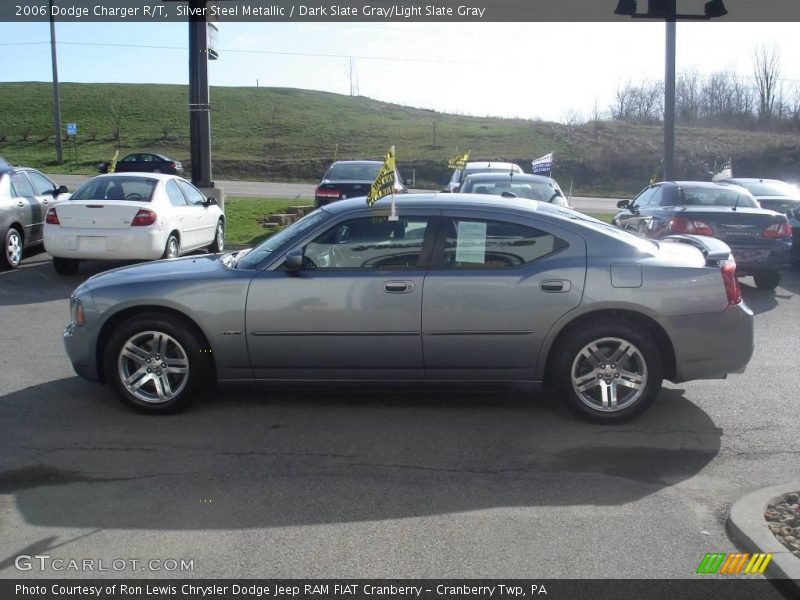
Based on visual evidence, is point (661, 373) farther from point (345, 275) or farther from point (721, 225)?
point (721, 225)

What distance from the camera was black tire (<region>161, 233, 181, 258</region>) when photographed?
38.2 ft

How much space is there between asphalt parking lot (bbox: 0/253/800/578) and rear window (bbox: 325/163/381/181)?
33.8ft

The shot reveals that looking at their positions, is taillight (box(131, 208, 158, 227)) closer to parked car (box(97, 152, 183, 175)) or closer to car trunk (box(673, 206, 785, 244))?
car trunk (box(673, 206, 785, 244))

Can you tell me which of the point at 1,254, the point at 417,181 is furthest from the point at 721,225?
the point at 417,181

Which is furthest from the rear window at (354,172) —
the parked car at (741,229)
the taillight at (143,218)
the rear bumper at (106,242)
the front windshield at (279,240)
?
the front windshield at (279,240)

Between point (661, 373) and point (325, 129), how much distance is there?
5691 cm

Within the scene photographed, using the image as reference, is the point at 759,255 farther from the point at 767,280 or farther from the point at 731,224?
the point at 767,280

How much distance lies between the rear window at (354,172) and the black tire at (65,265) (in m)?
6.09

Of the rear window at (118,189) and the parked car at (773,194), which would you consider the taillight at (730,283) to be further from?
the parked car at (773,194)

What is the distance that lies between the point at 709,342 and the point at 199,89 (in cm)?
1275

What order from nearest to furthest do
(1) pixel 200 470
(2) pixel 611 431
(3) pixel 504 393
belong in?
(1) pixel 200 470, (2) pixel 611 431, (3) pixel 504 393

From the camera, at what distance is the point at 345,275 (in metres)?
5.83

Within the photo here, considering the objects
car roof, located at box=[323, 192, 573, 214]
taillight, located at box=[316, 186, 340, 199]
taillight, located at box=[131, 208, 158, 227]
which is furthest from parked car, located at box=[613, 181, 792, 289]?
taillight, located at box=[131, 208, 158, 227]

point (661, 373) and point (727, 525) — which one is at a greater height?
point (661, 373)
